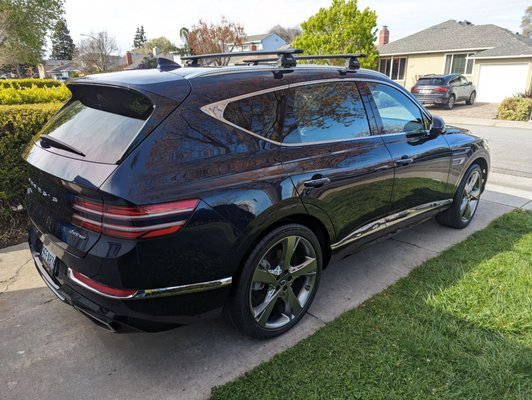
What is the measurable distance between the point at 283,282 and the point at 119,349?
1207 mm

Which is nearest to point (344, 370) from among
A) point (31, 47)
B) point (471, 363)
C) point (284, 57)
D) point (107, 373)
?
point (471, 363)

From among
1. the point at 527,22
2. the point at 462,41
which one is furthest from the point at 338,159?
the point at 527,22

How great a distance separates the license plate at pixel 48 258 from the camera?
2.44 metres

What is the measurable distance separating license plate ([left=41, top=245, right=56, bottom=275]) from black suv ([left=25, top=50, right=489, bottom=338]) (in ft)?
0.06

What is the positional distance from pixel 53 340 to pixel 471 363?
2814 mm

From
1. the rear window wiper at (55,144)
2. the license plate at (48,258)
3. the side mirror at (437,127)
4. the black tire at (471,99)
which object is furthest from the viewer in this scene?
the black tire at (471,99)

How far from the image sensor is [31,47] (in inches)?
1313

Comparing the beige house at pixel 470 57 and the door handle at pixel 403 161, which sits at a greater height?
the beige house at pixel 470 57

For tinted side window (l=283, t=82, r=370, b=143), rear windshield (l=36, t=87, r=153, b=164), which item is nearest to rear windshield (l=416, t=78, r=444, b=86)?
tinted side window (l=283, t=82, r=370, b=143)

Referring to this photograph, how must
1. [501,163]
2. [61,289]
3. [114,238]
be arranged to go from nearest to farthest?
[114,238], [61,289], [501,163]

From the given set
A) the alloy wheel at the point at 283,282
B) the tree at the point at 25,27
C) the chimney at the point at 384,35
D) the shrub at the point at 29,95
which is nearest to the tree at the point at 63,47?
the tree at the point at 25,27

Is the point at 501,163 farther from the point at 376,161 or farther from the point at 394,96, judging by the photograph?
the point at 376,161

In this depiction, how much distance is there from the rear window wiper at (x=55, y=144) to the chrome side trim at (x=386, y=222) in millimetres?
1897

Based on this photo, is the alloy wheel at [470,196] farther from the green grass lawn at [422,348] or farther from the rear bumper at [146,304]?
the rear bumper at [146,304]
